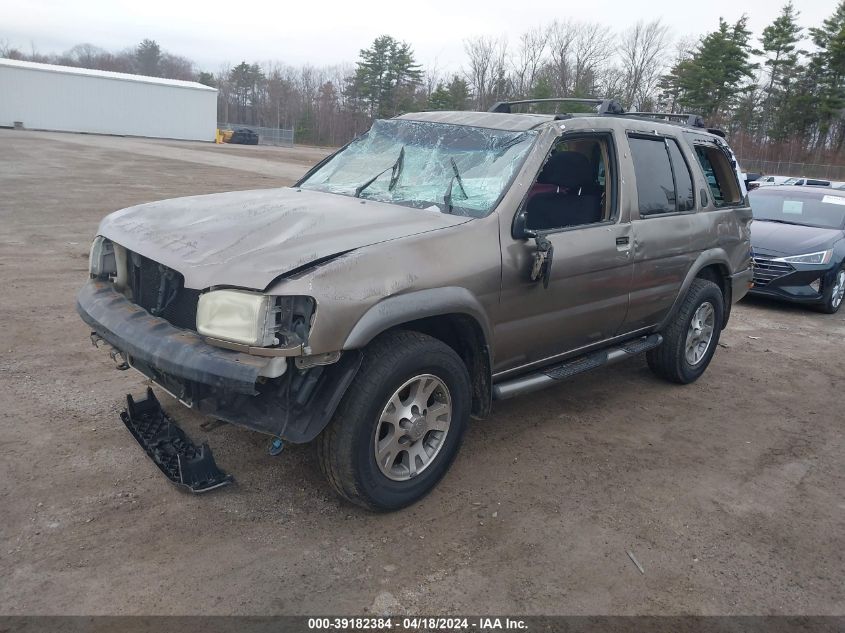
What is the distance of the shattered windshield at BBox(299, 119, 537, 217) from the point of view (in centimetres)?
389

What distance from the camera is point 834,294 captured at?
8.86 metres

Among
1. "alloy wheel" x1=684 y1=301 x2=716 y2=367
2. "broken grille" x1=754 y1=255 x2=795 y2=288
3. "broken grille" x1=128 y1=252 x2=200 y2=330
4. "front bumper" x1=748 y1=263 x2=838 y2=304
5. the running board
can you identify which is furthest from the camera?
"broken grille" x1=754 y1=255 x2=795 y2=288

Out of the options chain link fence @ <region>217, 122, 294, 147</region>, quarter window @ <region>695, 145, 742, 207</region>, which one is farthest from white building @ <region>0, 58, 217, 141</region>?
quarter window @ <region>695, 145, 742, 207</region>

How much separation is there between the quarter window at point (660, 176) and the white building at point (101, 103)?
52.9 meters

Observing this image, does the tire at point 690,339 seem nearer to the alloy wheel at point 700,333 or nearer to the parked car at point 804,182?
the alloy wheel at point 700,333

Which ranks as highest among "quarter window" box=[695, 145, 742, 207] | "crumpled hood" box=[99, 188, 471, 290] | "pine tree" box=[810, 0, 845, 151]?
"pine tree" box=[810, 0, 845, 151]

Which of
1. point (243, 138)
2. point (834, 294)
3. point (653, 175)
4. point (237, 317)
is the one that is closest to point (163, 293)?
point (237, 317)

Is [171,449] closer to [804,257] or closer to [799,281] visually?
[799,281]

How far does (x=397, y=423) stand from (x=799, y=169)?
49.2 meters

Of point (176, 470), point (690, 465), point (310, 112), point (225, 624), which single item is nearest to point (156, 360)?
point (176, 470)

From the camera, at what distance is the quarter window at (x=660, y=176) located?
477cm

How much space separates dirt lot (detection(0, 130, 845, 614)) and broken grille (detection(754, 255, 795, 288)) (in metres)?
3.56

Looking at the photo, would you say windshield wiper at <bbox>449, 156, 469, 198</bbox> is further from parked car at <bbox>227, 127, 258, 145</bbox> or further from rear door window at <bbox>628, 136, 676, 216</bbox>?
parked car at <bbox>227, 127, 258, 145</bbox>

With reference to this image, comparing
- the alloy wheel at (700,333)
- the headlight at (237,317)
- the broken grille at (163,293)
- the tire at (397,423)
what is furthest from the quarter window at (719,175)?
the broken grille at (163,293)
